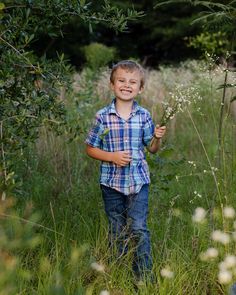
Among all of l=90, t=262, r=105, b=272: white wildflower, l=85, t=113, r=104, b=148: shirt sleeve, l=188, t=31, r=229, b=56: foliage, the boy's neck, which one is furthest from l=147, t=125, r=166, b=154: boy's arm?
l=188, t=31, r=229, b=56: foliage

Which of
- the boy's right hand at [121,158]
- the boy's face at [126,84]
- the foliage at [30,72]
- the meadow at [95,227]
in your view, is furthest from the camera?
the boy's face at [126,84]

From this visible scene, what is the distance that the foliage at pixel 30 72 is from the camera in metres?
3.45

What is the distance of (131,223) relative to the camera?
369 centimetres

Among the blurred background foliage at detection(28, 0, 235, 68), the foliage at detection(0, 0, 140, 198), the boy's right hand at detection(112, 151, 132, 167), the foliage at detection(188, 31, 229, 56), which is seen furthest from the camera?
the blurred background foliage at detection(28, 0, 235, 68)

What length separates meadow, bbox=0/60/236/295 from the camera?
3.17m

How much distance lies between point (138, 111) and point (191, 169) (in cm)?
260

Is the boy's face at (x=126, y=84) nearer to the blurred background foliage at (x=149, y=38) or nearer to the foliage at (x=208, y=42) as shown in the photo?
the foliage at (x=208, y=42)

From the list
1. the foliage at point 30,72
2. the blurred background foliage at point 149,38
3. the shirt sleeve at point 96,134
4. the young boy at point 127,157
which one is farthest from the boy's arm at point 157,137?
the blurred background foliage at point 149,38

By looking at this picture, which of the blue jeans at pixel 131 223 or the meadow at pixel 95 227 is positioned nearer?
the meadow at pixel 95 227

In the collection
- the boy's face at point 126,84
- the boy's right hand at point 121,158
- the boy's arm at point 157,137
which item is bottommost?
the boy's right hand at point 121,158

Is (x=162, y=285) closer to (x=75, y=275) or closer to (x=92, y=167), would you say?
(x=75, y=275)

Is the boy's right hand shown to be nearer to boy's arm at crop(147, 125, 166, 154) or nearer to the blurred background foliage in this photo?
boy's arm at crop(147, 125, 166, 154)

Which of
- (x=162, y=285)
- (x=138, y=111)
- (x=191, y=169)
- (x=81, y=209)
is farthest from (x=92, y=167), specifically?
(x=162, y=285)

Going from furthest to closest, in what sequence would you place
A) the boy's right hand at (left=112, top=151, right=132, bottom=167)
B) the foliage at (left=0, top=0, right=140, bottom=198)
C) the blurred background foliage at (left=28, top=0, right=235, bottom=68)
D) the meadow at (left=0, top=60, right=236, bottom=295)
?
the blurred background foliage at (left=28, top=0, right=235, bottom=68) < the boy's right hand at (left=112, top=151, right=132, bottom=167) < the foliage at (left=0, top=0, right=140, bottom=198) < the meadow at (left=0, top=60, right=236, bottom=295)
